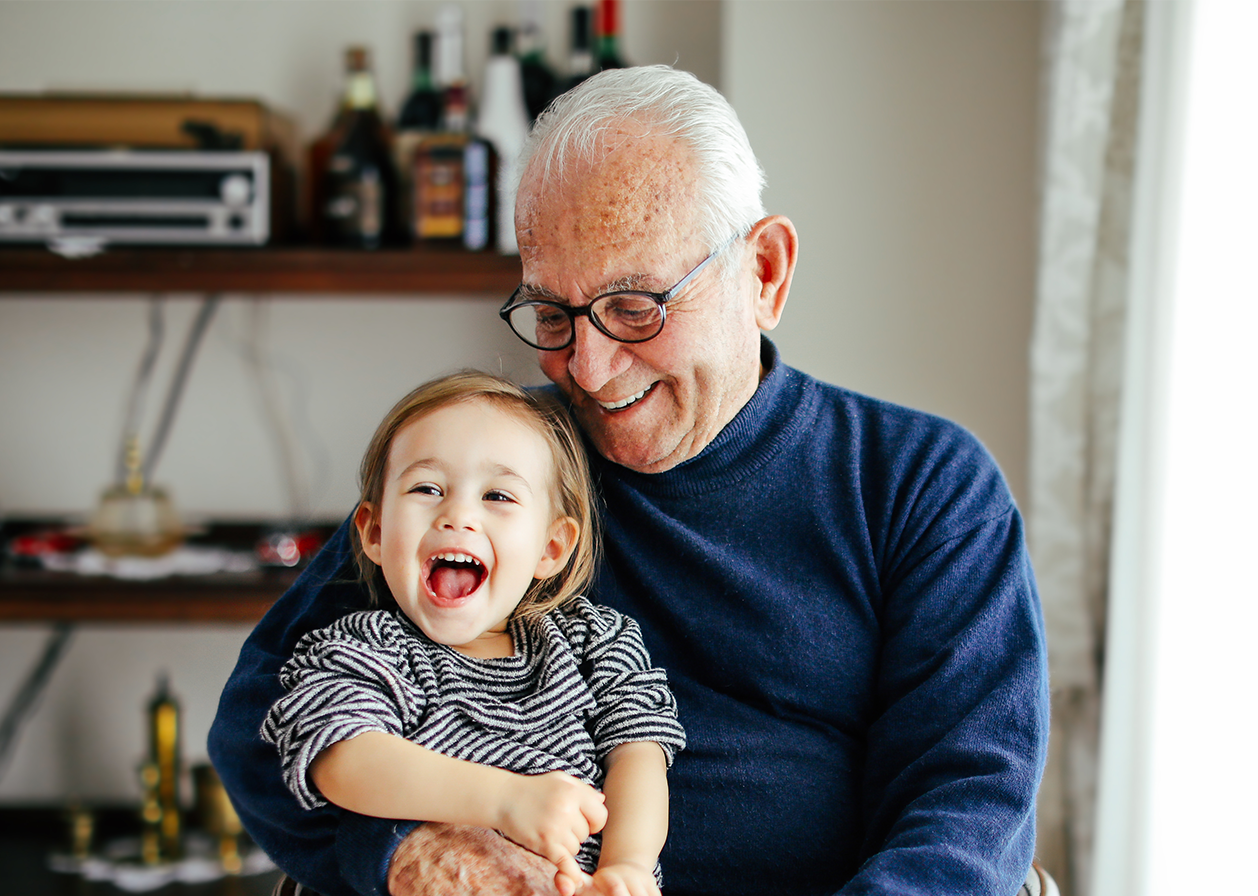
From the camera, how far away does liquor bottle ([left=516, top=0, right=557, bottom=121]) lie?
254 centimetres

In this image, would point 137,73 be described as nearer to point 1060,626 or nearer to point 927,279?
point 927,279

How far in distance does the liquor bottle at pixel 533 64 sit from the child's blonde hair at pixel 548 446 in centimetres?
154

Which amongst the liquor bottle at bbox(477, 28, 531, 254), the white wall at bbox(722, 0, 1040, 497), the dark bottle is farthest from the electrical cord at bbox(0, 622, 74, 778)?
the white wall at bbox(722, 0, 1040, 497)

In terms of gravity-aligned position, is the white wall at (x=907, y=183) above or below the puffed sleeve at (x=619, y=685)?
above

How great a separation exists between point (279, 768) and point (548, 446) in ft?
1.42

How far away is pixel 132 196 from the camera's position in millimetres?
2350

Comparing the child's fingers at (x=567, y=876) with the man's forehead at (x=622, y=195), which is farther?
the man's forehead at (x=622, y=195)

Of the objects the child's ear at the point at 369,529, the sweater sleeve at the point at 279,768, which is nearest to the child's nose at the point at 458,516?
the child's ear at the point at 369,529

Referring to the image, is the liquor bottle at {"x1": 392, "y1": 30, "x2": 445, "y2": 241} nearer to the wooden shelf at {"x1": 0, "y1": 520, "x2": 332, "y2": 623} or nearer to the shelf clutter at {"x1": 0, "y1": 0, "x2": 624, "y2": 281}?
the shelf clutter at {"x1": 0, "y1": 0, "x2": 624, "y2": 281}

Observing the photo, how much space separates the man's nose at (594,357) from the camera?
3.72 feet

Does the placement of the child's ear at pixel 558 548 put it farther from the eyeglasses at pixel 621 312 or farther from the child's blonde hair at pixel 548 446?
the eyeglasses at pixel 621 312

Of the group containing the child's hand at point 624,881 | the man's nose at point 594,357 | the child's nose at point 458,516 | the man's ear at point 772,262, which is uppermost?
the man's ear at point 772,262

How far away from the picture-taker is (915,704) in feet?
3.53

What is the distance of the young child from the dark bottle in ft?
5.26
